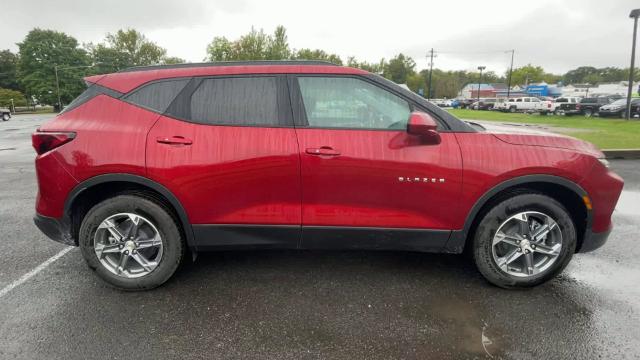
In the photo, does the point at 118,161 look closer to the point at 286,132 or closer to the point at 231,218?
the point at 231,218

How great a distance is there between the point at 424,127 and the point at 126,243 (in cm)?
247

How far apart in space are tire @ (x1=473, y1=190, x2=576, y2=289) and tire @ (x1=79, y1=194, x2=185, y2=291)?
242 centimetres

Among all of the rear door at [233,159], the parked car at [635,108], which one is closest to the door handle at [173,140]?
the rear door at [233,159]

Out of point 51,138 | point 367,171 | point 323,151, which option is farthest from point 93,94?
point 367,171

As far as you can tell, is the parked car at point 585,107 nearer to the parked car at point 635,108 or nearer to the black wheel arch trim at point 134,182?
the parked car at point 635,108

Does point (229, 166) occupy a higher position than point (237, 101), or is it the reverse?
point (237, 101)

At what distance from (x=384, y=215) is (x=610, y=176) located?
179 centimetres

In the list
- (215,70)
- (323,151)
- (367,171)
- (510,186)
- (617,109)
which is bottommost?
(510,186)

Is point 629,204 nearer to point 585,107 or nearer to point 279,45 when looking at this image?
point 585,107

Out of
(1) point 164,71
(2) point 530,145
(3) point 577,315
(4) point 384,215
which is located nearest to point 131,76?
(1) point 164,71

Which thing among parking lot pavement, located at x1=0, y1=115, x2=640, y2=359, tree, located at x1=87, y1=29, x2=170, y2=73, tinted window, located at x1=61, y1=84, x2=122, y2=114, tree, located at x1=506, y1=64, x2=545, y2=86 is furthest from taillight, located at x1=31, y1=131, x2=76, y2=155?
tree, located at x1=506, y1=64, x2=545, y2=86

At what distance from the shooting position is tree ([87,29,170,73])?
252 ft

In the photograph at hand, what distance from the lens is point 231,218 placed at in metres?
2.83

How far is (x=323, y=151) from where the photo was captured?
8.78 feet
